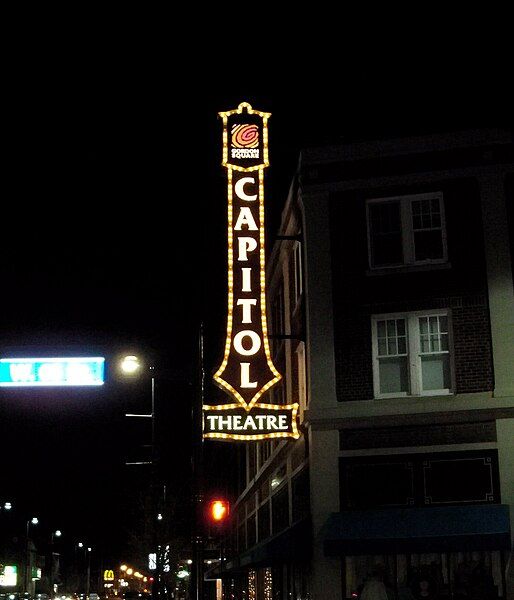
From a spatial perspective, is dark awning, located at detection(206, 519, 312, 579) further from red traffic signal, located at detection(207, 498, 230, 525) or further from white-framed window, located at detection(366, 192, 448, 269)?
white-framed window, located at detection(366, 192, 448, 269)

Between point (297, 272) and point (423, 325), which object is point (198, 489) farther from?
point (423, 325)

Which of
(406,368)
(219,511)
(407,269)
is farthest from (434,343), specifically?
(219,511)

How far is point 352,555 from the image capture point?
68.6 feet

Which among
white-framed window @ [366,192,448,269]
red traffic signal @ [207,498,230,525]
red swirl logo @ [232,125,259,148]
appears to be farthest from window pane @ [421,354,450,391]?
red swirl logo @ [232,125,259,148]

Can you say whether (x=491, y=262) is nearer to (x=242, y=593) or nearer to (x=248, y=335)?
(x=248, y=335)

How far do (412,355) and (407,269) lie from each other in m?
2.04

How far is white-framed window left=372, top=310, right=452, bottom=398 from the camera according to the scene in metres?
22.1

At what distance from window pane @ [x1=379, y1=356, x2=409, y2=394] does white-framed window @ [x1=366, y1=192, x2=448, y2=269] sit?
7.45 feet

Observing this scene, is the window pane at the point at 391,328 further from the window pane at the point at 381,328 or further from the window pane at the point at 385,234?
the window pane at the point at 385,234

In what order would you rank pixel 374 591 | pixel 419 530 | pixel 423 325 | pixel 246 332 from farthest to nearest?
pixel 246 332, pixel 423 325, pixel 419 530, pixel 374 591

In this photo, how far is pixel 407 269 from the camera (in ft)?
74.3

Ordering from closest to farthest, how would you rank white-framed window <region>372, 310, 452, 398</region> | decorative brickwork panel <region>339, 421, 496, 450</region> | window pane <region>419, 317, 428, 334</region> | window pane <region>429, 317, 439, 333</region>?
decorative brickwork panel <region>339, 421, 496, 450</region>
white-framed window <region>372, 310, 452, 398</region>
window pane <region>429, 317, 439, 333</region>
window pane <region>419, 317, 428, 334</region>

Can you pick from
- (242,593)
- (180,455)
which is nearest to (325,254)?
(242,593)

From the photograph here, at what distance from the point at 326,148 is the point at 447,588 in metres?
10.5
